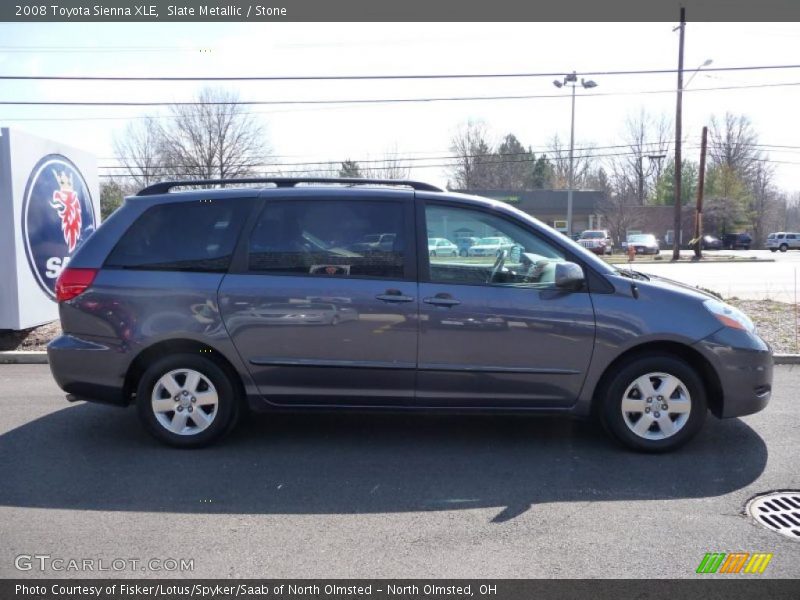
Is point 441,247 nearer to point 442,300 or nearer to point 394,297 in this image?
point 442,300

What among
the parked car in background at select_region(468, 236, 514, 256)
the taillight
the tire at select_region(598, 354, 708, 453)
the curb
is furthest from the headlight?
the curb

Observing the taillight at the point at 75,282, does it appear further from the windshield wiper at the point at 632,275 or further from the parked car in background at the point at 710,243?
the parked car in background at the point at 710,243

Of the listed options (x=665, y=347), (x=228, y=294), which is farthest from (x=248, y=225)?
(x=665, y=347)

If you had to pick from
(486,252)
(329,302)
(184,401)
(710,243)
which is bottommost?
(184,401)

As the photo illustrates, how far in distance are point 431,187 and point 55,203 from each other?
665cm

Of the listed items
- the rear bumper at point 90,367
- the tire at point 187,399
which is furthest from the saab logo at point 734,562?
the rear bumper at point 90,367

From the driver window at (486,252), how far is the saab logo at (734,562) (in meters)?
2.02

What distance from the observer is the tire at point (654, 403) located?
4492 mm

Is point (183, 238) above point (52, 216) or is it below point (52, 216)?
below

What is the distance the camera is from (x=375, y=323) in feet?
14.7

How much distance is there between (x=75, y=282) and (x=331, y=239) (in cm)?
196

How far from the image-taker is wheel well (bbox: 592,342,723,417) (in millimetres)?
4547

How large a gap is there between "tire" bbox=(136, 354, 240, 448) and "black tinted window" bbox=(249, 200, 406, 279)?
862 mm

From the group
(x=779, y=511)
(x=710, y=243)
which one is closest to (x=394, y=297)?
(x=779, y=511)
